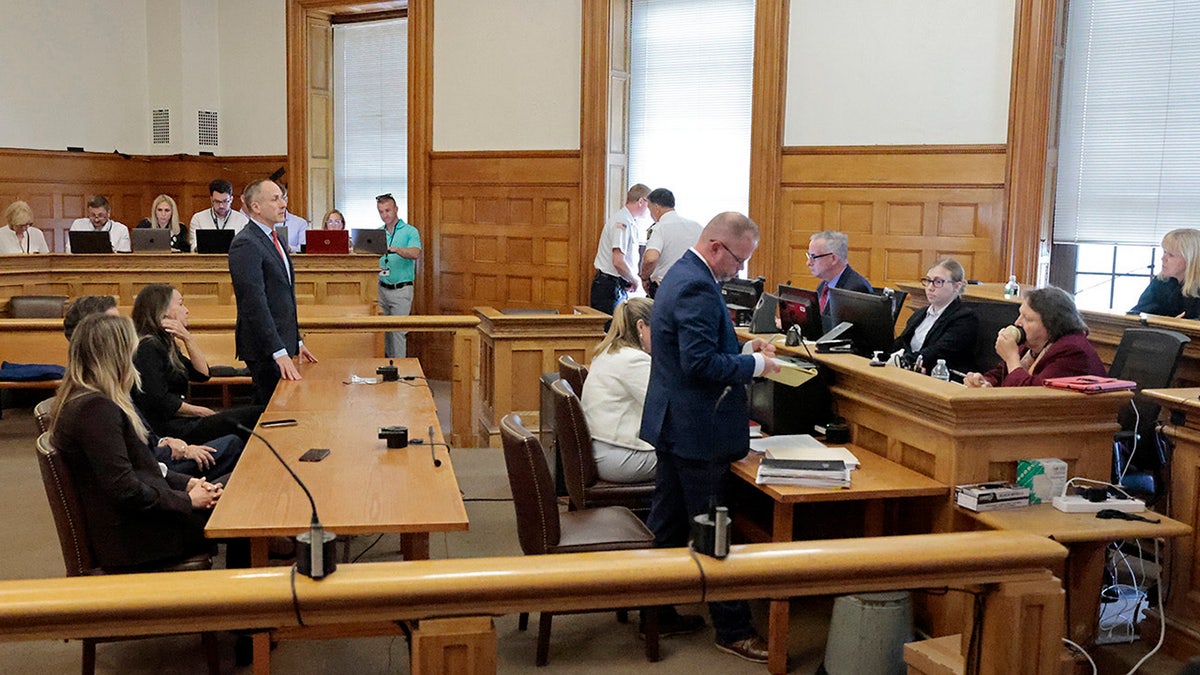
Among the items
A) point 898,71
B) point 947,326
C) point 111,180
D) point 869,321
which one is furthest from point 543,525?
point 111,180

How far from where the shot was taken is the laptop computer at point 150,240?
8.52 m

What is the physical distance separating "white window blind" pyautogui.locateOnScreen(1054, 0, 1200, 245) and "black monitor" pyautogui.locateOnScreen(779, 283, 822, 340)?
3.46m

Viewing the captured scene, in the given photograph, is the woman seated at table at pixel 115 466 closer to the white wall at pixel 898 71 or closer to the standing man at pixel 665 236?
the standing man at pixel 665 236

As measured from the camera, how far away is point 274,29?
34.8ft

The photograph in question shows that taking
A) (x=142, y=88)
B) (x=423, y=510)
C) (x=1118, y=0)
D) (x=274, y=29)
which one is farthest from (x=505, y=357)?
(x=142, y=88)

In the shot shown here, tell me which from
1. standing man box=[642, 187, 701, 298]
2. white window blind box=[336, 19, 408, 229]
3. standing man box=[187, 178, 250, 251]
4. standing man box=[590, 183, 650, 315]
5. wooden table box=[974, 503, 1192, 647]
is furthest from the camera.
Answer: white window blind box=[336, 19, 408, 229]

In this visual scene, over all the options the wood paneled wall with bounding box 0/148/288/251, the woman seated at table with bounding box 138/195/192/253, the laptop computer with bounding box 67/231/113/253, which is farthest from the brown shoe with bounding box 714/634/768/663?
the wood paneled wall with bounding box 0/148/288/251

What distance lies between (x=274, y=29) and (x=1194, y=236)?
8512 mm

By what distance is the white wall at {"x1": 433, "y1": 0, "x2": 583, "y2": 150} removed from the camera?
29.2 ft

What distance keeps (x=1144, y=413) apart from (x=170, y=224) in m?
8.40

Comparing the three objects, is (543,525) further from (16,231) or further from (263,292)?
(16,231)

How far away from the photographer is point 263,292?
4.57 m

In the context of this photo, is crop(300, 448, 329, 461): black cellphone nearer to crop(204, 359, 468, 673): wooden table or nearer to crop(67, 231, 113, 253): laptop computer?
crop(204, 359, 468, 673): wooden table

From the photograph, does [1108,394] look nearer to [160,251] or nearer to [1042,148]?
[1042,148]
